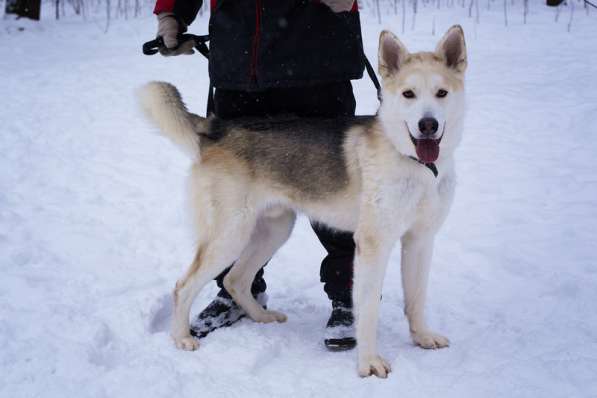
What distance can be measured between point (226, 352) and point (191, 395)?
1.45 ft

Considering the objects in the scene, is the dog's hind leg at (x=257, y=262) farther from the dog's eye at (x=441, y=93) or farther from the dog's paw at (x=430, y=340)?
the dog's eye at (x=441, y=93)

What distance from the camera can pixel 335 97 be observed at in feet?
A: 10.1

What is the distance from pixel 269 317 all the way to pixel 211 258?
573 millimetres

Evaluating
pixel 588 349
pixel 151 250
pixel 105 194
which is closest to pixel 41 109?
pixel 105 194

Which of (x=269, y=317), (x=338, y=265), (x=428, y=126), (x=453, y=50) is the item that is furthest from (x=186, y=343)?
(x=453, y=50)

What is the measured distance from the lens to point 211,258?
2.92 metres

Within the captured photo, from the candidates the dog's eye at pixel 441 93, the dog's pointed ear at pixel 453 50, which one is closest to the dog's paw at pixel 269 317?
the dog's eye at pixel 441 93

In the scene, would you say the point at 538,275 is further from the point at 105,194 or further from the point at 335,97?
the point at 105,194

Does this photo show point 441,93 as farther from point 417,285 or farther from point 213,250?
point 213,250

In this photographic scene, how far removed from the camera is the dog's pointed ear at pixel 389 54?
8.53 ft

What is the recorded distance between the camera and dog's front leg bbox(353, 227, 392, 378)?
2578mm

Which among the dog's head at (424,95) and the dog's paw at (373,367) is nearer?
the dog's head at (424,95)

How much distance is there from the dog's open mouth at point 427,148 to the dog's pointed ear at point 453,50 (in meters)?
0.45

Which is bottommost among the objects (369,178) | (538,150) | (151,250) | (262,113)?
(151,250)
